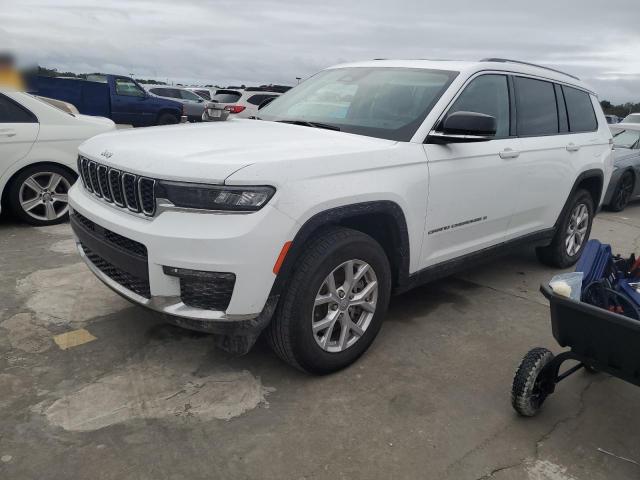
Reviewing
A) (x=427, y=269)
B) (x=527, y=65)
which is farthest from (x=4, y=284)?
(x=527, y=65)

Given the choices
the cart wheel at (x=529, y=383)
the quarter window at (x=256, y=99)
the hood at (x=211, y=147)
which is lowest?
the cart wheel at (x=529, y=383)

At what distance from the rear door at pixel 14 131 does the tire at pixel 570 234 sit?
5.32m

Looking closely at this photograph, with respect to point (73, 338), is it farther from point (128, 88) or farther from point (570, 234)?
point (128, 88)

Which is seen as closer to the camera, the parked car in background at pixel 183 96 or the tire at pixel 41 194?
the tire at pixel 41 194

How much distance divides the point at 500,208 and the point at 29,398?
3262mm

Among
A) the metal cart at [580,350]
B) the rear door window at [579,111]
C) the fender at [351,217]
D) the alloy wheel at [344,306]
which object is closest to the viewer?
the metal cart at [580,350]

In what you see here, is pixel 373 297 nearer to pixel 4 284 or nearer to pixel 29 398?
pixel 29 398

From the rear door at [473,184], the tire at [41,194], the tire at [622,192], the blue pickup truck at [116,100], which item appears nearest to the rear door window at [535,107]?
the rear door at [473,184]

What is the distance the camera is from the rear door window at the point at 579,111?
4.96 metres

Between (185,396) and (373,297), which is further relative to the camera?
(373,297)

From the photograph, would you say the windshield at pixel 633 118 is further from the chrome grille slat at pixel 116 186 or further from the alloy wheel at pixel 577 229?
the chrome grille slat at pixel 116 186

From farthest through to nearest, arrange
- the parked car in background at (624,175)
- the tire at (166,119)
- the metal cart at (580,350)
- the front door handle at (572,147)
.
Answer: the tire at (166,119) → the parked car in background at (624,175) → the front door handle at (572,147) → the metal cart at (580,350)

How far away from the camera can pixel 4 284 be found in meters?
4.20

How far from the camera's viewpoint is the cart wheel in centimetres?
270
